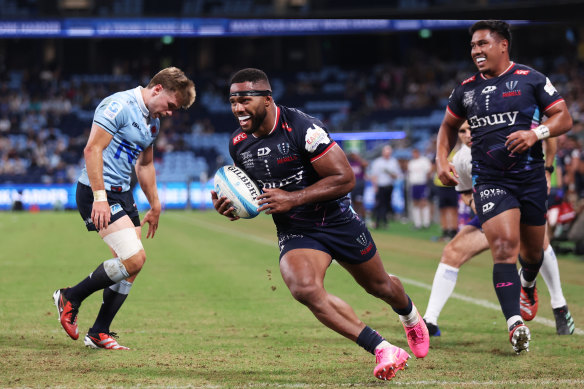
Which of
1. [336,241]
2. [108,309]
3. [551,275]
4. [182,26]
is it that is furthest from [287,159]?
[182,26]

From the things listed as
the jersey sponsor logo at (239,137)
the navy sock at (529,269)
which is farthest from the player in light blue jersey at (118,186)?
Answer: the navy sock at (529,269)

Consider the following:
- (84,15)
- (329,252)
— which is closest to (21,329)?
(329,252)

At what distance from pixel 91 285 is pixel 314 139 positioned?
7.89 feet

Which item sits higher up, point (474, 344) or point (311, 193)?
point (311, 193)

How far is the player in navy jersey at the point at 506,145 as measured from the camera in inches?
240

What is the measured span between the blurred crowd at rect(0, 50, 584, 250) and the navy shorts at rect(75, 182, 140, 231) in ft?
95.0

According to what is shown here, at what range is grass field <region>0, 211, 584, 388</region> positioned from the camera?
5.36m

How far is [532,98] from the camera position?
245 inches

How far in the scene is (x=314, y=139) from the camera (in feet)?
17.2

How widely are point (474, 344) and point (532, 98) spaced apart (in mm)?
2026

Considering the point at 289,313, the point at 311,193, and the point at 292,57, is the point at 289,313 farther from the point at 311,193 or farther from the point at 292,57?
the point at 292,57

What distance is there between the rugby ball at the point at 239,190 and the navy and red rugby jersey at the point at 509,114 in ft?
6.49

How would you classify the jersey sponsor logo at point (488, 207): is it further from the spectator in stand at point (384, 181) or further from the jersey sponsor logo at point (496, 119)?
the spectator in stand at point (384, 181)

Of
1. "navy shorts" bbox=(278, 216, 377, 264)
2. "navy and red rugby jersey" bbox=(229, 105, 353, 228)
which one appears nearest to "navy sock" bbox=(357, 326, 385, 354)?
"navy shorts" bbox=(278, 216, 377, 264)
